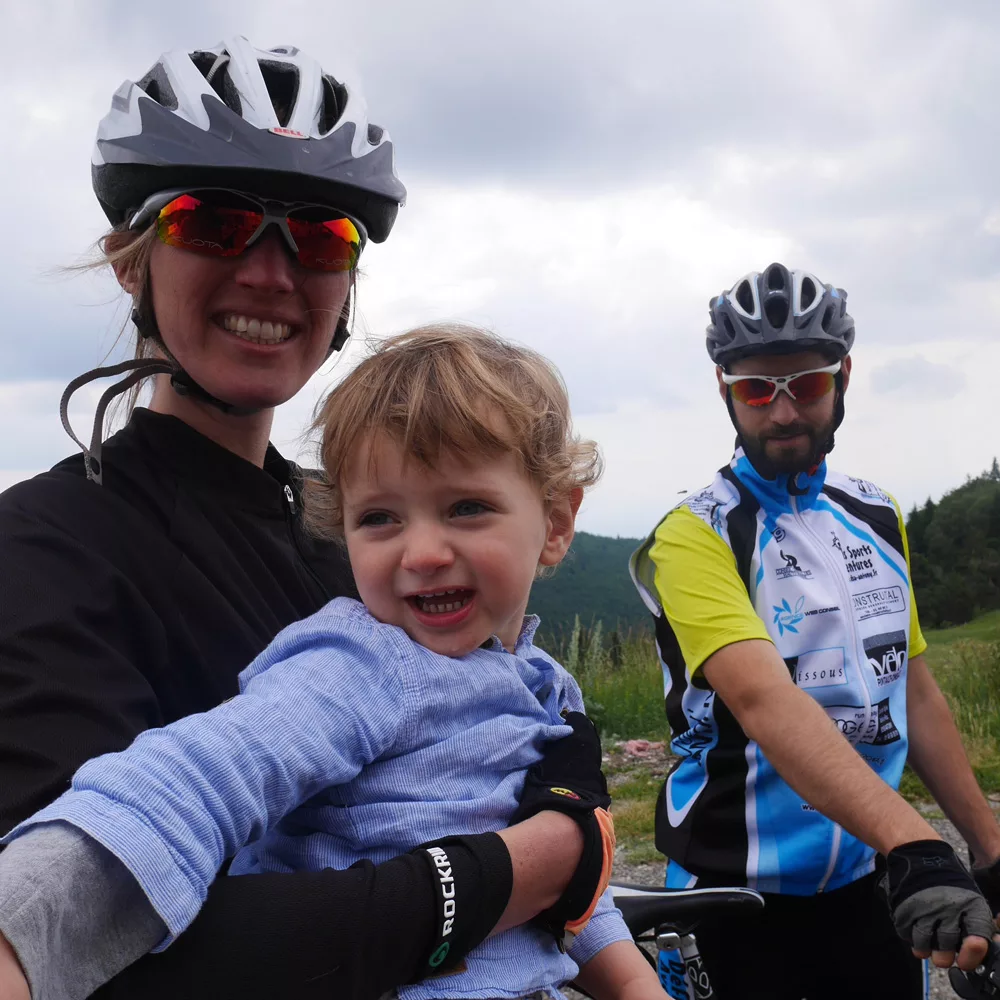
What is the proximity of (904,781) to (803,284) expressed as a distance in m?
4.99

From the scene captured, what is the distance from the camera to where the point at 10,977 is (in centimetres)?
100

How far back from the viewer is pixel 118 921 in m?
1.16

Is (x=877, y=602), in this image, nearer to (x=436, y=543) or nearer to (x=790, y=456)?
(x=790, y=456)

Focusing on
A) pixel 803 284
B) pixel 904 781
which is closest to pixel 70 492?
pixel 803 284

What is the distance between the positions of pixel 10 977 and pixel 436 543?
0.93 metres

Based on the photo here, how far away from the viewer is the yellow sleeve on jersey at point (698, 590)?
2936 millimetres

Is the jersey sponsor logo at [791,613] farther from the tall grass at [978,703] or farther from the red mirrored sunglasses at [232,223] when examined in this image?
the tall grass at [978,703]

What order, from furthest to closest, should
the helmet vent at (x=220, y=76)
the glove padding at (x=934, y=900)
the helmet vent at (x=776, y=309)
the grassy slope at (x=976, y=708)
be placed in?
the grassy slope at (x=976, y=708) → the helmet vent at (x=776, y=309) → the helmet vent at (x=220, y=76) → the glove padding at (x=934, y=900)

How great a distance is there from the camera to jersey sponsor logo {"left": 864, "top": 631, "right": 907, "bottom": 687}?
3119 mm

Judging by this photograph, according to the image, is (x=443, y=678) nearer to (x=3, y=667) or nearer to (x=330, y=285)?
(x=3, y=667)

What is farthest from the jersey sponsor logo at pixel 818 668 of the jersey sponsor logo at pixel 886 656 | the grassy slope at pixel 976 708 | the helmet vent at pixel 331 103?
the grassy slope at pixel 976 708

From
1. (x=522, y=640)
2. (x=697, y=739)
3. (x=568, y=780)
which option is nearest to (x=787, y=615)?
(x=697, y=739)

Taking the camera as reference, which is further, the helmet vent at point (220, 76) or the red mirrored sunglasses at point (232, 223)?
the helmet vent at point (220, 76)

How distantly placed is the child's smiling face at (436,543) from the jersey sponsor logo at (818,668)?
150 cm
